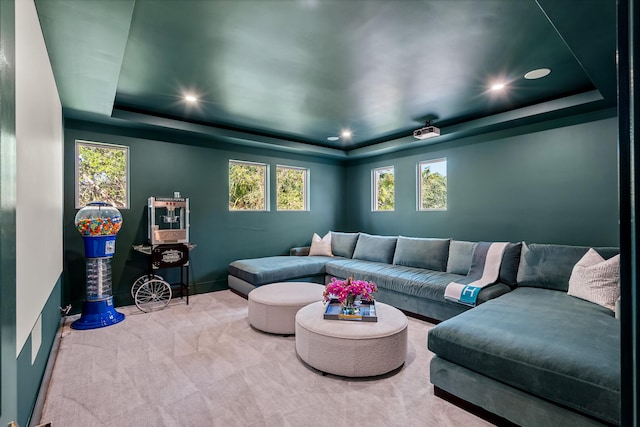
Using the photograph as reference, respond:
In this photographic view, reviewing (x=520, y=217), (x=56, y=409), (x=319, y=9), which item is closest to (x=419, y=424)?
(x=56, y=409)

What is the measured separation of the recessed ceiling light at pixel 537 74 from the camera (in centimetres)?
299

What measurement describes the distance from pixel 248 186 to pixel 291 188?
37.5 inches

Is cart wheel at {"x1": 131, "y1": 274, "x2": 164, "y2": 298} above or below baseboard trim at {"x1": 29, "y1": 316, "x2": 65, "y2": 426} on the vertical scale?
above

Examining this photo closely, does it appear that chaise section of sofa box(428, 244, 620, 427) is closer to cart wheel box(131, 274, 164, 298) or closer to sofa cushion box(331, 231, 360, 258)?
sofa cushion box(331, 231, 360, 258)

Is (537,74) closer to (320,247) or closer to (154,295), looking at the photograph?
(320,247)

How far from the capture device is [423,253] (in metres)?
4.59

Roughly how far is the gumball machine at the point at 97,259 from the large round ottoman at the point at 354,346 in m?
2.58

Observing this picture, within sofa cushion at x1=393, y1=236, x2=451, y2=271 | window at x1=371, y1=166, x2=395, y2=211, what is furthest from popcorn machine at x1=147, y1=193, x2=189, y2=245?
window at x1=371, y1=166, x2=395, y2=211

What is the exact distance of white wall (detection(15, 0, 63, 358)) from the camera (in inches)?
60.0

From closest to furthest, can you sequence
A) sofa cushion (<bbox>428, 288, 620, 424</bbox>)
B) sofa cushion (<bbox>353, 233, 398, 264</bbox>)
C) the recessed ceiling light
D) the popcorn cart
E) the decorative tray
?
sofa cushion (<bbox>428, 288, 620, 424</bbox>) < the decorative tray < the recessed ceiling light < the popcorn cart < sofa cushion (<bbox>353, 233, 398, 264</bbox>)

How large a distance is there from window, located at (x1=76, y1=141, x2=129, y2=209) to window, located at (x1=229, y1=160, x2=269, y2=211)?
1.61 metres
